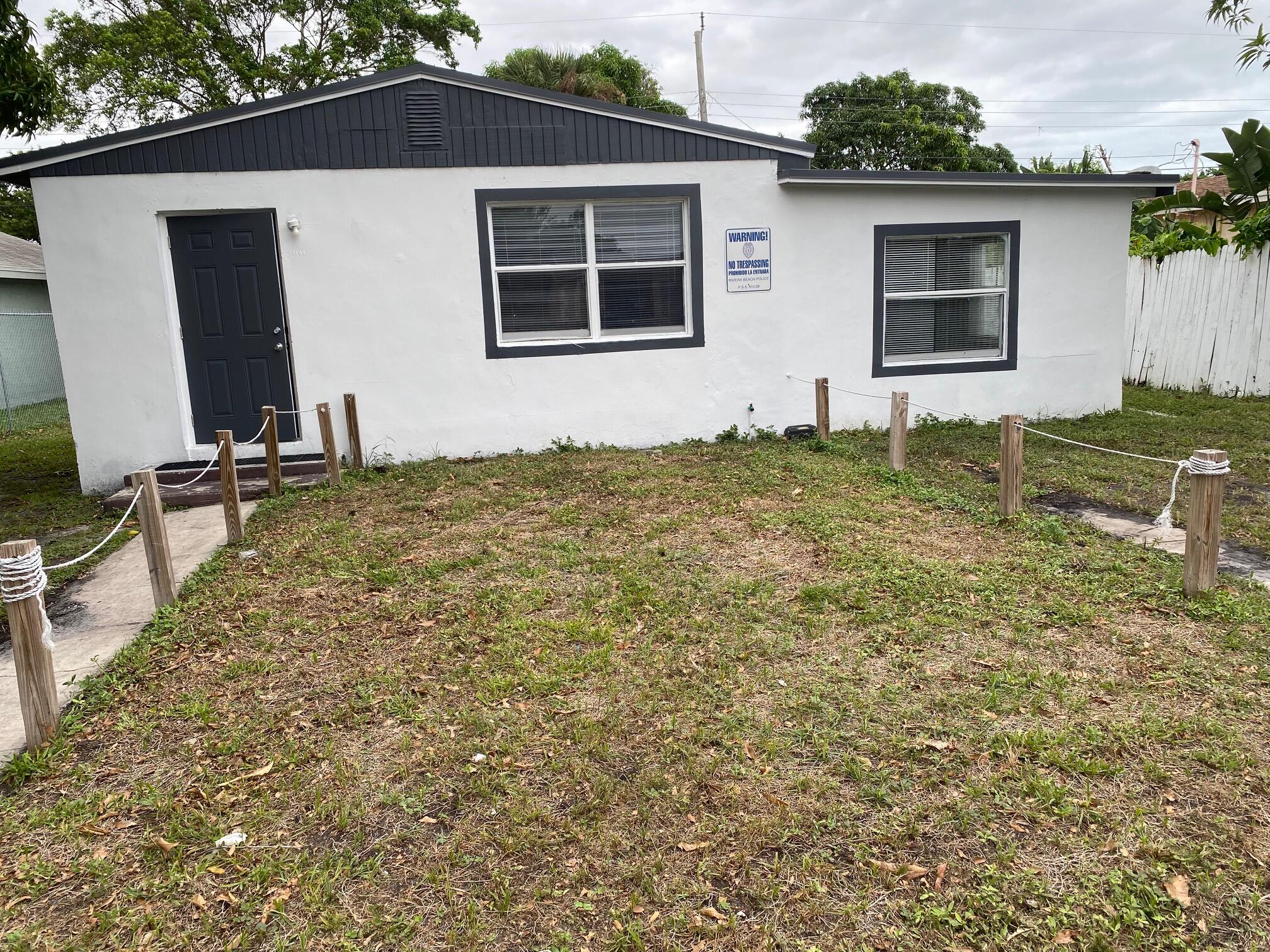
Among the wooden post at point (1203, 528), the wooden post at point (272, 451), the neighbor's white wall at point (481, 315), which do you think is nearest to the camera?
the wooden post at point (1203, 528)

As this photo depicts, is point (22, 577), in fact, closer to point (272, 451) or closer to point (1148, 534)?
point (272, 451)

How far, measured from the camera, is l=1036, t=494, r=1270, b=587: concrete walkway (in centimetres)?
503

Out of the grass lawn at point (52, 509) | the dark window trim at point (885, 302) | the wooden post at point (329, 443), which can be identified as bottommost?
the grass lawn at point (52, 509)

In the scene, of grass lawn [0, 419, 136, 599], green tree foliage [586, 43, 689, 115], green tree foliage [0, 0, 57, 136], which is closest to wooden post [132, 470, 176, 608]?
grass lawn [0, 419, 136, 599]

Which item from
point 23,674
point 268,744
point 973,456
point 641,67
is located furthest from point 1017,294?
point 641,67

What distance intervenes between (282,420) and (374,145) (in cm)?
278

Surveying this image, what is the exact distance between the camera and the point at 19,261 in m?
17.3

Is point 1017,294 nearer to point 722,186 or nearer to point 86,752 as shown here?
point 722,186

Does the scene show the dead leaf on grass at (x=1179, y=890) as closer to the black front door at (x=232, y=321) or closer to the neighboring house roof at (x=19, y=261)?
the black front door at (x=232, y=321)

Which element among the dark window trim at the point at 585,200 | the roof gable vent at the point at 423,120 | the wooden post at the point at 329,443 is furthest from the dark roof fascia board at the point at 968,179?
the wooden post at the point at 329,443

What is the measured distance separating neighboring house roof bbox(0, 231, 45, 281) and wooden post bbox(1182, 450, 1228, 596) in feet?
58.7

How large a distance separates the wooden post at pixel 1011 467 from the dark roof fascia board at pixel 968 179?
3668 mm

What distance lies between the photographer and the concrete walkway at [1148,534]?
5.03 m

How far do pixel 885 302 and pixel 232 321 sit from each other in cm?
678
